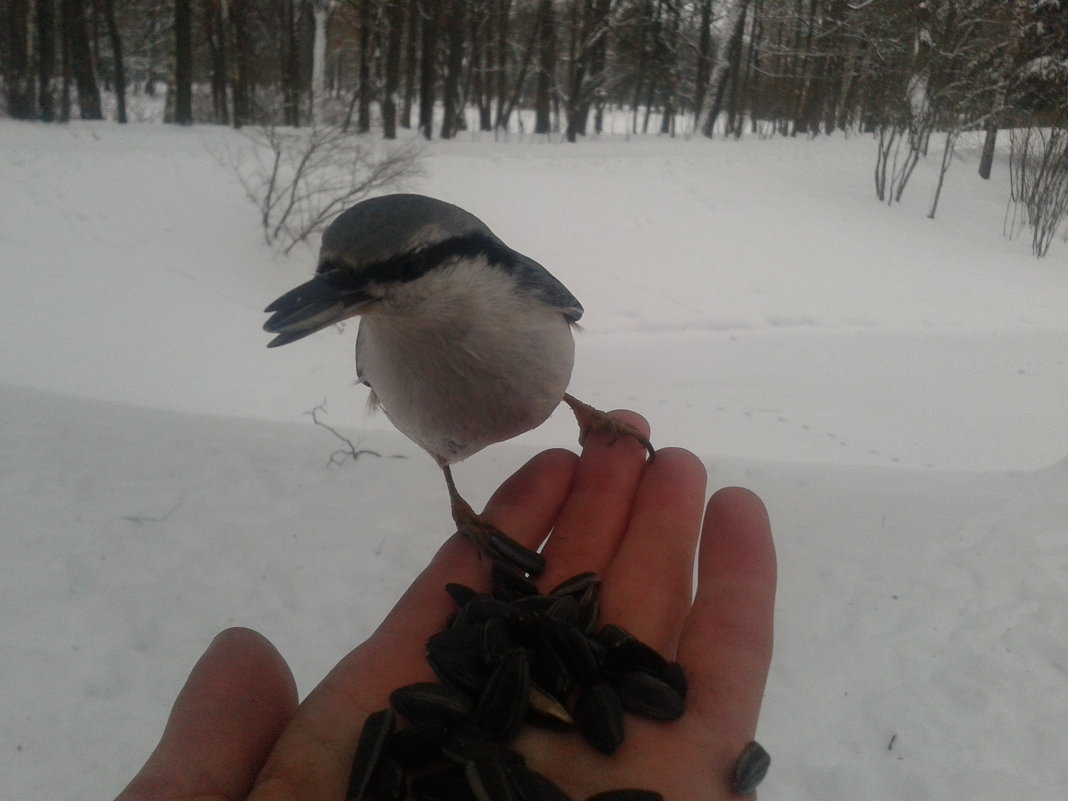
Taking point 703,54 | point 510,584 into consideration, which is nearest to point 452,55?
point 703,54

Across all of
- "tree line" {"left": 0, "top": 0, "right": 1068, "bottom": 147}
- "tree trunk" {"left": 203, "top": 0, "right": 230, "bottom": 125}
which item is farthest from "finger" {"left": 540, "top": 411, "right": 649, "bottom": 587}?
"tree trunk" {"left": 203, "top": 0, "right": 230, "bottom": 125}

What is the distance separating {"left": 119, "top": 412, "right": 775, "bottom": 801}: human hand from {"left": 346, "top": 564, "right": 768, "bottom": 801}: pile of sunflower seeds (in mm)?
57

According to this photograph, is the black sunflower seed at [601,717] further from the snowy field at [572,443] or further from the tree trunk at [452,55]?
the tree trunk at [452,55]

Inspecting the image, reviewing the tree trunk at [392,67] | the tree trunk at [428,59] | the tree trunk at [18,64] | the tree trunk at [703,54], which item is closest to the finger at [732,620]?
the tree trunk at [392,67]

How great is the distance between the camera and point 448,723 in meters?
1.41

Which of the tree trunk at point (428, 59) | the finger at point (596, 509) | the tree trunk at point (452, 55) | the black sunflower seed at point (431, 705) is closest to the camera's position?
the black sunflower seed at point (431, 705)

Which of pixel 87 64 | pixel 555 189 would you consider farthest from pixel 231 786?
pixel 87 64

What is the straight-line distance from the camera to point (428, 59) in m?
13.4

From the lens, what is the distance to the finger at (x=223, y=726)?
122cm

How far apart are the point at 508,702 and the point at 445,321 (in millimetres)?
820

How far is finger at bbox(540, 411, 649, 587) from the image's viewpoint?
77.8 inches

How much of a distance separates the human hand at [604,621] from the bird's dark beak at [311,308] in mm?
675

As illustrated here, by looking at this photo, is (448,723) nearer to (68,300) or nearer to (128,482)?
(128,482)

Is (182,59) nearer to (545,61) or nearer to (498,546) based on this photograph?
(545,61)
